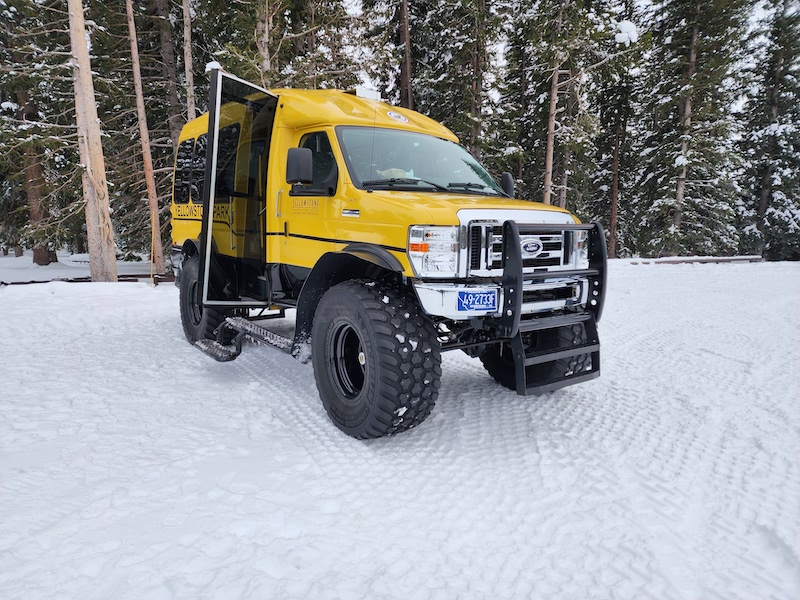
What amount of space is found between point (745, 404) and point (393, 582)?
3760 millimetres

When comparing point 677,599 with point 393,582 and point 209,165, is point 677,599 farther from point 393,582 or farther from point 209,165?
point 209,165

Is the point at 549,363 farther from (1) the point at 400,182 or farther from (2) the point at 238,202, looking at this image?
(2) the point at 238,202

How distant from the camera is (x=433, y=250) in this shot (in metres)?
3.27

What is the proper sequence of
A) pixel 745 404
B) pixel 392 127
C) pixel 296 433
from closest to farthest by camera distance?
pixel 296 433 → pixel 745 404 → pixel 392 127

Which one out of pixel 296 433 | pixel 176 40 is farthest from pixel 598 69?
pixel 296 433

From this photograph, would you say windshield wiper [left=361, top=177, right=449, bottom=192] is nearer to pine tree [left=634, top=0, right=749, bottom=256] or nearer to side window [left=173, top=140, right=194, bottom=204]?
side window [left=173, top=140, right=194, bottom=204]

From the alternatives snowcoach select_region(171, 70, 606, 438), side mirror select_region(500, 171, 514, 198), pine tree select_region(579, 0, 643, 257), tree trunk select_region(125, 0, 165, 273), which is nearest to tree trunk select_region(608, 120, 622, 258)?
pine tree select_region(579, 0, 643, 257)

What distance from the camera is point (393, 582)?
2.16 meters

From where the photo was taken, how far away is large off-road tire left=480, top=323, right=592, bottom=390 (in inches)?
165

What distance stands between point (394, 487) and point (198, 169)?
5067 millimetres

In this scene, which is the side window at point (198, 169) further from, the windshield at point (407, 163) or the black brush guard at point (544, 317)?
the black brush guard at point (544, 317)

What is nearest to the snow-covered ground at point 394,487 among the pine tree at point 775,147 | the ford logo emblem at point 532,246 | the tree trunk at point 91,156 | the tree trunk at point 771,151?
the ford logo emblem at point 532,246

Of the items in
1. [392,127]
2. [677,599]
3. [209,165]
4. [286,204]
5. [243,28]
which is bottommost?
[677,599]

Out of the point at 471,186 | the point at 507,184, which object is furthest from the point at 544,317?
the point at 507,184
